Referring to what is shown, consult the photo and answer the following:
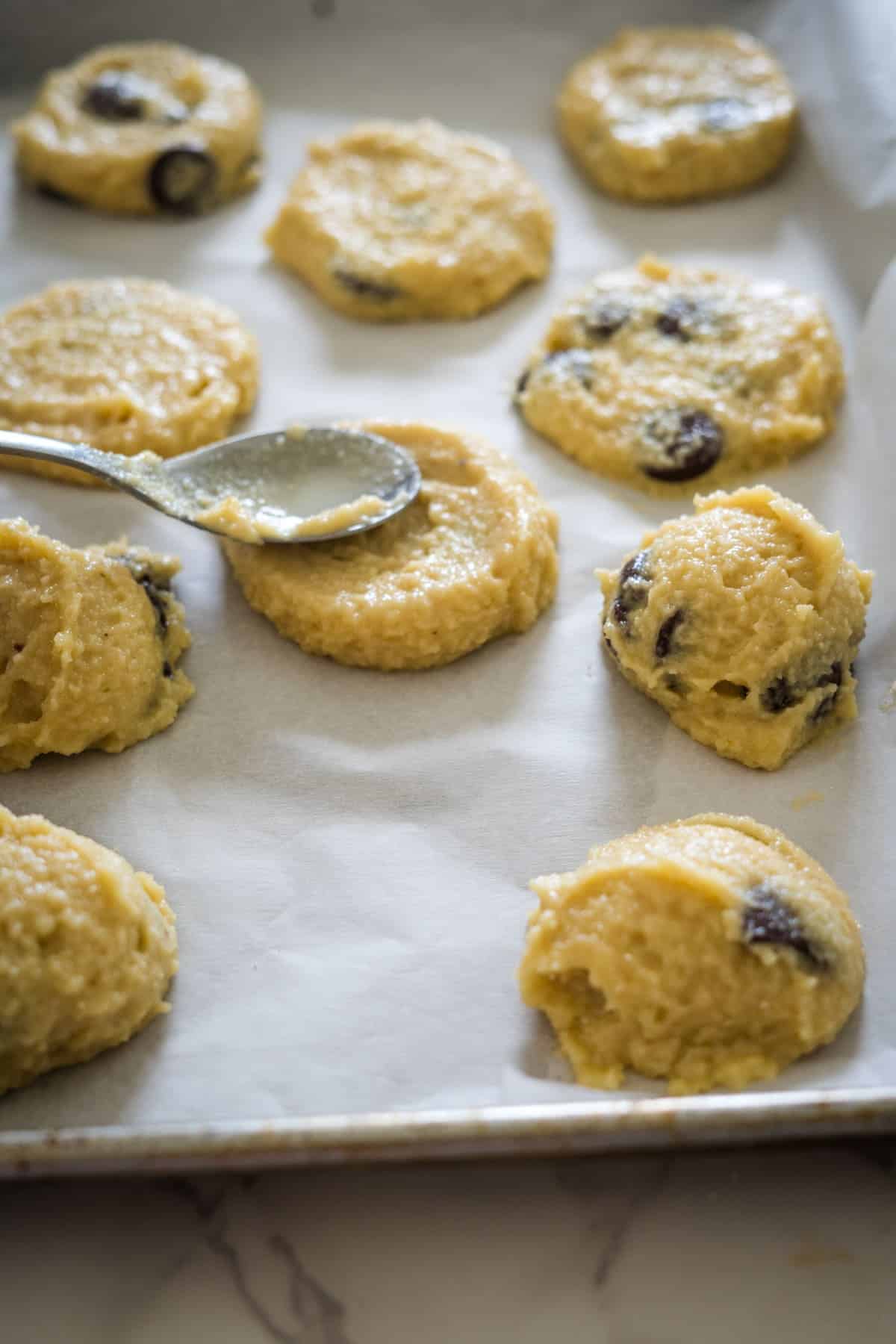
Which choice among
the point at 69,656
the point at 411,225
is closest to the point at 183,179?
the point at 411,225

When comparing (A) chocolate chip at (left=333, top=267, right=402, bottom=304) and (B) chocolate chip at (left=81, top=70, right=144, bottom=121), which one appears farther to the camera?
(B) chocolate chip at (left=81, top=70, right=144, bottom=121)

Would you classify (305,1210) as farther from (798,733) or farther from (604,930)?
(798,733)

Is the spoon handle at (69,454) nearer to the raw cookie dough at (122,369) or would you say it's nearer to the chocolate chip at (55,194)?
the raw cookie dough at (122,369)

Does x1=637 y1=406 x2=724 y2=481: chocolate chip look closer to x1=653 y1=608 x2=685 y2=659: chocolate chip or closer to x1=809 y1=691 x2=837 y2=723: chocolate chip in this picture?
x1=653 y1=608 x2=685 y2=659: chocolate chip

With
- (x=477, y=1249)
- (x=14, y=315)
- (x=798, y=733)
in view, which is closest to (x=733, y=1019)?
(x=477, y=1249)

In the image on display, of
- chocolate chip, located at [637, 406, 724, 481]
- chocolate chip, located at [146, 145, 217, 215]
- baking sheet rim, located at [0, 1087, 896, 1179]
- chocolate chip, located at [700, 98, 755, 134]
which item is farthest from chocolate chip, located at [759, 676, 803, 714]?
chocolate chip, located at [146, 145, 217, 215]

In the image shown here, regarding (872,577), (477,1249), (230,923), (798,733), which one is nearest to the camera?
(477,1249)
